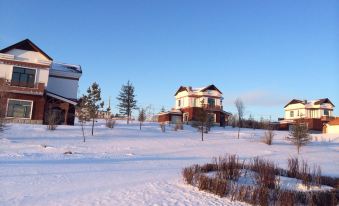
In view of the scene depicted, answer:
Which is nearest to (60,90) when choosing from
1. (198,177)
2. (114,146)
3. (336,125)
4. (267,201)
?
(114,146)

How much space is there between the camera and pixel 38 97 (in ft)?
111

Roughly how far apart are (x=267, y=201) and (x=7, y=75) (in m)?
30.9

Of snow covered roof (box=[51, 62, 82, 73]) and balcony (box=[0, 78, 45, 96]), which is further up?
snow covered roof (box=[51, 62, 82, 73])

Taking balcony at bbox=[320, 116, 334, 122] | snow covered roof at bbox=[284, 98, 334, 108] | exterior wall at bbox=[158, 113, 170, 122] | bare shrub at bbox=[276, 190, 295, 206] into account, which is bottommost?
bare shrub at bbox=[276, 190, 295, 206]

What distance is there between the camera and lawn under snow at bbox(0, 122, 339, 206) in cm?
929

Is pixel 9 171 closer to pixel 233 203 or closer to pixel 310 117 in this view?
pixel 233 203

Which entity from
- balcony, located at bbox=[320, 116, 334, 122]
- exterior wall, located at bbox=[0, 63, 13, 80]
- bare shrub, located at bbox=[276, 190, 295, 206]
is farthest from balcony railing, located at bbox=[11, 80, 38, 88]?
balcony, located at bbox=[320, 116, 334, 122]

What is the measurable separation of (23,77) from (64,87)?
18.8ft

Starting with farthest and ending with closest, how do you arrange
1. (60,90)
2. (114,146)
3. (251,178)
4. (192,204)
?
1. (60,90)
2. (114,146)
3. (251,178)
4. (192,204)

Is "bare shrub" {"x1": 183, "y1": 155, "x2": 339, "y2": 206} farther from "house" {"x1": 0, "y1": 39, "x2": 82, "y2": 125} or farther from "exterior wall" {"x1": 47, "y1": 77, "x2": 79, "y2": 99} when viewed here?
"exterior wall" {"x1": 47, "y1": 77, "x2": 79, "y2": 99}

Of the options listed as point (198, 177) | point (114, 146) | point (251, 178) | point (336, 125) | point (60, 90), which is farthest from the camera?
point (336, 125)

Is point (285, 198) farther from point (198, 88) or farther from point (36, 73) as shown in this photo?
point (198, 88)

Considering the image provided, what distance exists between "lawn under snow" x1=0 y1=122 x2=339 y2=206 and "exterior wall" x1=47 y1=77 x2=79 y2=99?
10249mm

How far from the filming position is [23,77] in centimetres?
3388
